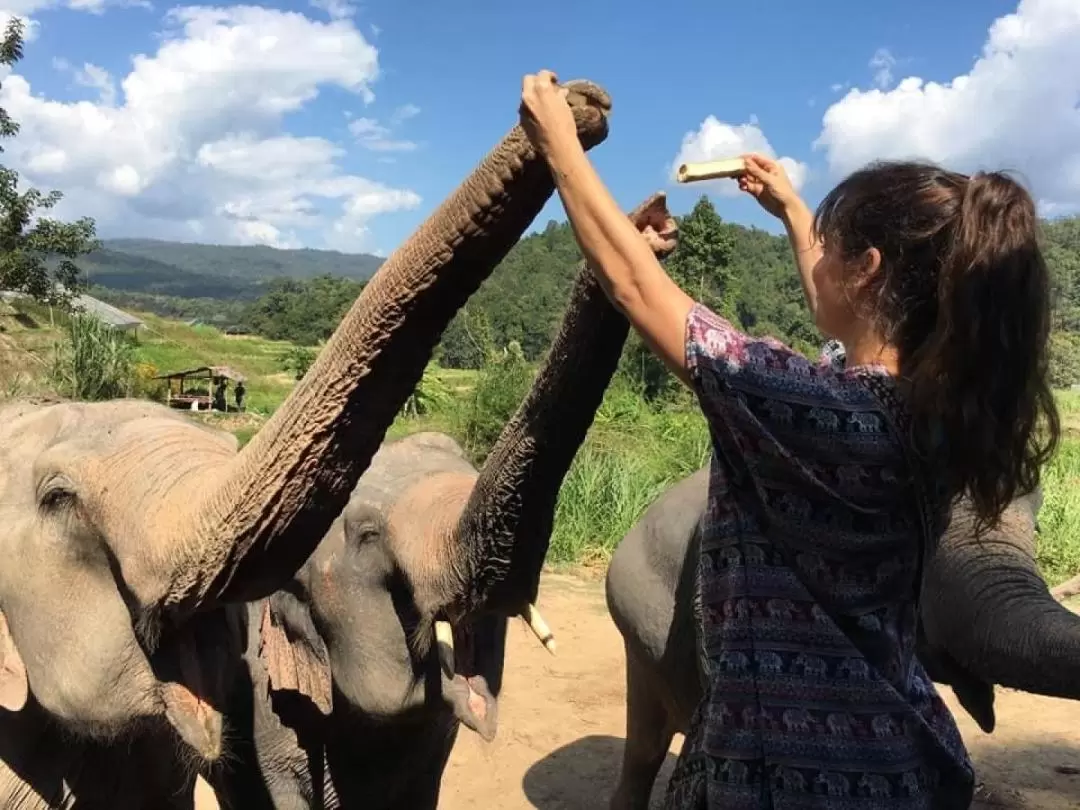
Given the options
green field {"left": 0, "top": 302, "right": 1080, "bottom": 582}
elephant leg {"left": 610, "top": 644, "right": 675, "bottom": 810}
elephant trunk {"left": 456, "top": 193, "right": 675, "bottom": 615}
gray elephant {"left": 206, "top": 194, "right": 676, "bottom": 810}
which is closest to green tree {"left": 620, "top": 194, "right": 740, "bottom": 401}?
green field {"left": 0, "top": 302, "right": 1080, "bottom": 582}

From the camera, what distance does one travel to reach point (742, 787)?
1674 mm

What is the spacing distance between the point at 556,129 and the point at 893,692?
998 millimetres

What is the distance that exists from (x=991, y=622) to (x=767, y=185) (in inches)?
44.2

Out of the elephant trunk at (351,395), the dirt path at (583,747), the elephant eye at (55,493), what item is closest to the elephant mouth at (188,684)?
the elephant trunk at (351,395)

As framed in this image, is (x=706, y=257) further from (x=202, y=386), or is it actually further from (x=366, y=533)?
(x=366, y=533)

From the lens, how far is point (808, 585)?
1648mm

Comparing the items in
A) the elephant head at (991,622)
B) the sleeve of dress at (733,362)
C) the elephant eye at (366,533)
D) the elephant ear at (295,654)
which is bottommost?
the elephant ear at (295,654)

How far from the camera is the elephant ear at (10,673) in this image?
8.11 feet

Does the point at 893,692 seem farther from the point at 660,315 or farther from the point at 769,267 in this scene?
the point at 769,267

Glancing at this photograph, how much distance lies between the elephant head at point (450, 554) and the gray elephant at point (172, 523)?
12 centimetres

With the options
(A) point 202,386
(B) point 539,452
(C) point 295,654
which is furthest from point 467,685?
(A) point 202,386

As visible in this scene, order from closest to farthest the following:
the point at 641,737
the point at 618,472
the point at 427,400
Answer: the point at 641,737 → the point at 618,472 → the point at 427,400

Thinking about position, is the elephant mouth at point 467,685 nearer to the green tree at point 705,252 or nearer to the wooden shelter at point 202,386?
the green tree at point 705,252

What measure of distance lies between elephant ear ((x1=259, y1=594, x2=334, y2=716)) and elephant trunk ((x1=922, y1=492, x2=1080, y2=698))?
173 centimetres
